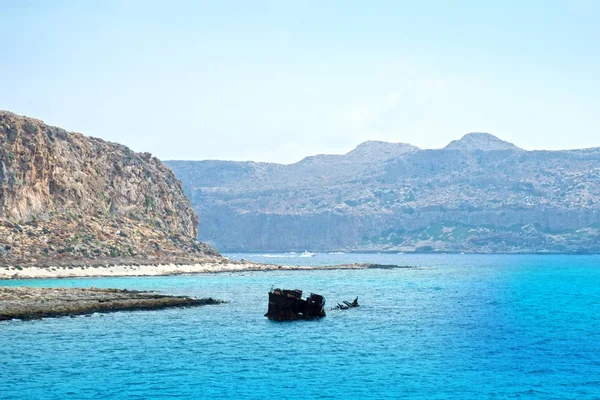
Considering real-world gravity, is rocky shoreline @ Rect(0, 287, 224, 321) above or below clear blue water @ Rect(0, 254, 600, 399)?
above

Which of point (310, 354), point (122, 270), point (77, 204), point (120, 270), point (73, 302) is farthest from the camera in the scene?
point (77, 204)

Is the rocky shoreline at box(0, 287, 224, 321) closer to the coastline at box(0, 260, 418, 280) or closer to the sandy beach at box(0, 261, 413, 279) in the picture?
the coastline at box(0, 260, 418, 280)

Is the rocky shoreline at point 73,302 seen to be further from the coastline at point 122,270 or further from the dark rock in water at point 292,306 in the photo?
the coastline at point 122,270

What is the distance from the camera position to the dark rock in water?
76.7 metres

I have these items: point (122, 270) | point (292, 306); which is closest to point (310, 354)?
point (292, 306)

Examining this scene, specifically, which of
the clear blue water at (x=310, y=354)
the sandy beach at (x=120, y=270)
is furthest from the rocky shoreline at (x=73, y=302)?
the sandy beach at (x=120, y=270)

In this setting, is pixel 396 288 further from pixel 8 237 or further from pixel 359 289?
pixel 8 237

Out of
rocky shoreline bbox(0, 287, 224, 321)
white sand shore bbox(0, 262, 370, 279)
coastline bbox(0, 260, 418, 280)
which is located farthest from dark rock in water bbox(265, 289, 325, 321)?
white sand shore bbox(0, 262, 370, 279)

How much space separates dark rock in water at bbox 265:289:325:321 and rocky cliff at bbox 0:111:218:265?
215 feet

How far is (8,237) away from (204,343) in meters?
84.7

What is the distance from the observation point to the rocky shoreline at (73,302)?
72188 mm

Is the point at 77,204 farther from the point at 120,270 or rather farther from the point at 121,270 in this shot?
the point at 120,270

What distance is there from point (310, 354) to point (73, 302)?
3193 cm

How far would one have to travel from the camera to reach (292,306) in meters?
77.4
